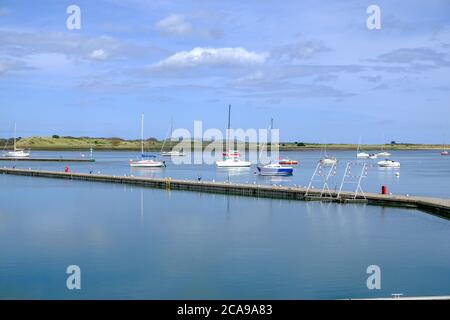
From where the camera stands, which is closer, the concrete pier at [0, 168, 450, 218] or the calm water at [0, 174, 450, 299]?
the calm water at [0, 174, 450, 299]

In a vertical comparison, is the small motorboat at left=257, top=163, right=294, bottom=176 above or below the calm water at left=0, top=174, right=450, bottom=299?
above

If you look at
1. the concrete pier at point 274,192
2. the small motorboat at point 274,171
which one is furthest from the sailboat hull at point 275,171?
the concrete pier at point 274,192

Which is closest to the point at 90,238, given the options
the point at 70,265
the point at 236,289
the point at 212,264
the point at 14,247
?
the point at 14,247

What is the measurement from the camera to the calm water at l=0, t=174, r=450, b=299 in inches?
944

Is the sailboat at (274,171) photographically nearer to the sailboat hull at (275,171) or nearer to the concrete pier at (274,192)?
the sailboat hull at (275,171)

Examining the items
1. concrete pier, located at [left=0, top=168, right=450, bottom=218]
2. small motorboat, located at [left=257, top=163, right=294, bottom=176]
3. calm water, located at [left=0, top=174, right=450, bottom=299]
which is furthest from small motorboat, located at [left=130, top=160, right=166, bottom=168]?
calm water, located at [left=0, top=174, right=450, bottom=299]

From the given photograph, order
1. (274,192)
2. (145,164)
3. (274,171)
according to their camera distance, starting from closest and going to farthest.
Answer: (274,192) < (274,171) < (145,164)

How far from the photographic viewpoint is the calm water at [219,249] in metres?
24.0

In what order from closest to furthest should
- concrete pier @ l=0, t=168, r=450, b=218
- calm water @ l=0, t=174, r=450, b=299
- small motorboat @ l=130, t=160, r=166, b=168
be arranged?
calm water @ l=0, t=174, r=450, b=299 → concrete pier @ l=0, t=168, r=450, b=218 → small motorboat @ l=130, t=160, r=166, b=168

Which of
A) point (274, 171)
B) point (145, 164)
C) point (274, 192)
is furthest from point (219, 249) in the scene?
point (145, 164)

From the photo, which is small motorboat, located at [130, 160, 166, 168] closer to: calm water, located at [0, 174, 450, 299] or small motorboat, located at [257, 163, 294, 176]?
small motorboat, located at [257, 163, 294, 176]

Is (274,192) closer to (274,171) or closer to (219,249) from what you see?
(219,249)

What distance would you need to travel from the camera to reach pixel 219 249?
31.7 m

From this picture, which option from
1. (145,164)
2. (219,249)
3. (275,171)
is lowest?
(219,249)
